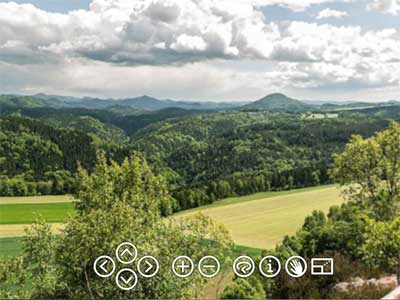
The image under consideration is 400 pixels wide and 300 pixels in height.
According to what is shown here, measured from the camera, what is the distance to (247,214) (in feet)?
239

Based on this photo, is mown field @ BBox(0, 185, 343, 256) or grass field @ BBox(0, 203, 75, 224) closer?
mown field @ BBox(0, 185, 343, 256)

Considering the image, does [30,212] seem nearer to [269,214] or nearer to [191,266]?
[269,214]

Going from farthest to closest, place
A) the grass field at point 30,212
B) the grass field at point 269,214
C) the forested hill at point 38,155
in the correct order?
1. the forested hill at point 38,155
2. the grass field at point 30,212
3. the grass field at point 269,214

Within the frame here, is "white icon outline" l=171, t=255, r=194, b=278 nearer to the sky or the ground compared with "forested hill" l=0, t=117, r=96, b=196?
nearer to the sky

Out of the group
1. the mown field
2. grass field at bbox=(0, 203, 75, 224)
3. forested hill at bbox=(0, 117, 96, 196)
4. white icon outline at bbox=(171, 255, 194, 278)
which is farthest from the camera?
forested hill at bbox=(0, 117, 96, 196)

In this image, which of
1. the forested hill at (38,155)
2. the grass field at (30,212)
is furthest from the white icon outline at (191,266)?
the forested hill at (38,155)

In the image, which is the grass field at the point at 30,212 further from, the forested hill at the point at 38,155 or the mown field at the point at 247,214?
the forested hill at the point at 38,155

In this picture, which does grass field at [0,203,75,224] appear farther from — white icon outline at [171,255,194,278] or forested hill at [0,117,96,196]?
white icon outline at [171,255,194,278]

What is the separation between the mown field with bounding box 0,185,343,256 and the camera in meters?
55.4

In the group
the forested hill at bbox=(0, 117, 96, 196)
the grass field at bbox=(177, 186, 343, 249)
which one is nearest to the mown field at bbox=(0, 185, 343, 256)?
the grass field at bbox=(177, 186, 343, 249)

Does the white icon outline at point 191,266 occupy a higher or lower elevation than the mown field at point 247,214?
higher

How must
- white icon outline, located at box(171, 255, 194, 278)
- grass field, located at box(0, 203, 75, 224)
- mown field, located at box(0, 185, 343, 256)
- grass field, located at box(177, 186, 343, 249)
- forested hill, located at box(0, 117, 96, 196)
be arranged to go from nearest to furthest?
white icon outline, located at box(171, 255, 194, 278), mown field, located at box(0, 185, 343, 256), grass field, located at box(177, 186, 343, 249), grass field, located at box(0, 203, 75, 224), forested hill, located at box(0, 117, 96, 196)

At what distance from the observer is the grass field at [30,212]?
71.8 meters

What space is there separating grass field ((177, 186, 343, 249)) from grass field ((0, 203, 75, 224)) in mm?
21190
